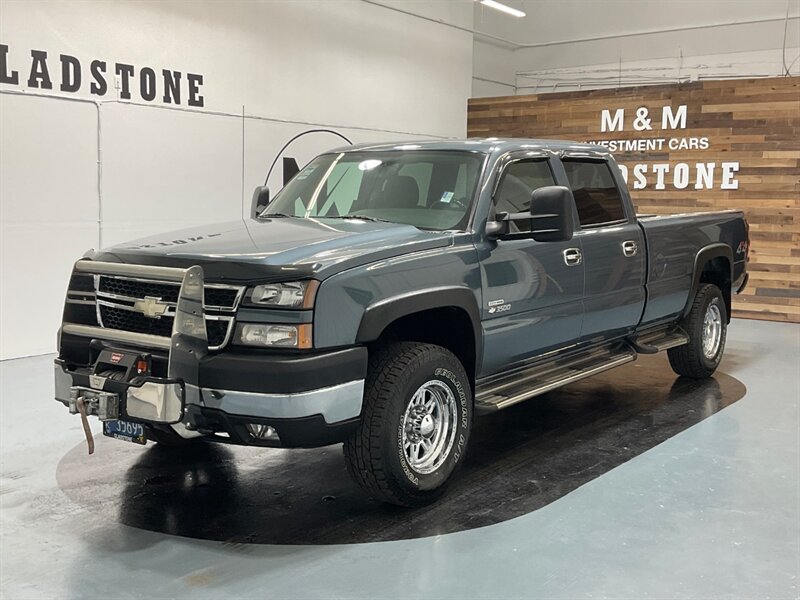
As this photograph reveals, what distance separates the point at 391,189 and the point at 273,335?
5.11 feet

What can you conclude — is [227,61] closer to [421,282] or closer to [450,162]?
[450,162]

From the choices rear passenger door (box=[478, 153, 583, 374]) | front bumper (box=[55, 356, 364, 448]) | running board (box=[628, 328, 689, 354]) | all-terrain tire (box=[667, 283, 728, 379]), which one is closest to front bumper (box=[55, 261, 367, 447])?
front bumper (box=[55, 356, 364, 448])

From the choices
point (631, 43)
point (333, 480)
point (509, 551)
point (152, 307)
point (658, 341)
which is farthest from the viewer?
point (631, 43)

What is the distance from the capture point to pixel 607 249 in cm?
536

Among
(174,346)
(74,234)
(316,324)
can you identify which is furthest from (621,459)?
(74,234)

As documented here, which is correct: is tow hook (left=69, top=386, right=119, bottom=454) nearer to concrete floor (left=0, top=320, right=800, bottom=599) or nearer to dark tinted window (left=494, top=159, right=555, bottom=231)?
concrete floor (left=0, top=320, right=800, bottom=599)

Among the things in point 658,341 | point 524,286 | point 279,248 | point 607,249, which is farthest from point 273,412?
point 658,341

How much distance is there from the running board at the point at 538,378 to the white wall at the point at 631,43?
12302 mm

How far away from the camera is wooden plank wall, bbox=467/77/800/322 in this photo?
10.4 m

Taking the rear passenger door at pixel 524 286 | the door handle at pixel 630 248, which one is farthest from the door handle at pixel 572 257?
the door handle at pixel 630 248

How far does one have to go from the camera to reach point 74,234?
27.2ft

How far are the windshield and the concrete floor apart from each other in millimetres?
1619

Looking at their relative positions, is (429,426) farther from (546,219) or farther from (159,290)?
(159,290)

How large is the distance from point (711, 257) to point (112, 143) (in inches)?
227
